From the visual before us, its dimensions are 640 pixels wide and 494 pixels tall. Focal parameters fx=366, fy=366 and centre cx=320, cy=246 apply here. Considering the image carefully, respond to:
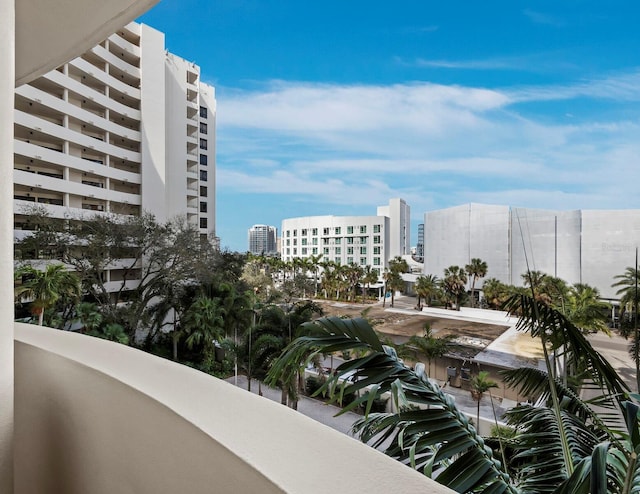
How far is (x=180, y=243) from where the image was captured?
1541 cm

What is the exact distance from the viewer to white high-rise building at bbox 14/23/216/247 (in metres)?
15.3

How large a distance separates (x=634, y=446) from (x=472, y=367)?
48.4ft

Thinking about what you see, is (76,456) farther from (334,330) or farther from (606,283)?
(606,283)

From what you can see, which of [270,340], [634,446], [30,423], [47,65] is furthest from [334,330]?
[270,340]

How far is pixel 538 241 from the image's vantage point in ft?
73.9

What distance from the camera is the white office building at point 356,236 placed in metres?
40.1

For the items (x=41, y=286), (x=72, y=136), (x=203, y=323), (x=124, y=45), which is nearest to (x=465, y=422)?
(x=41, y=286)

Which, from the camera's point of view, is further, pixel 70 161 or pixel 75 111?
pixel 75 111

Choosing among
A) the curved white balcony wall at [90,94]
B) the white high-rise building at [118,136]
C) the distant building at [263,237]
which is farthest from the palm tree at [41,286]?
the distant building at [263,237]

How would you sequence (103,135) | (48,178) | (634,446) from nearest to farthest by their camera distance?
(634,446) < (48,178) < (103,135)

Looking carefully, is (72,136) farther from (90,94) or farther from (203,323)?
(203,323)

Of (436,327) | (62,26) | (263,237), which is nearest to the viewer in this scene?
(62,26)

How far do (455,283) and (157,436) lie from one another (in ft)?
90.9

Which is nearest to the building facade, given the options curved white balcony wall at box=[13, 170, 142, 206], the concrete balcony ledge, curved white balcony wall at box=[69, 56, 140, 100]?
the concrete balcony ledge
